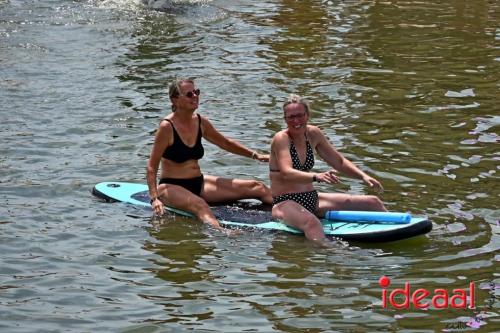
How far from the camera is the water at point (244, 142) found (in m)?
8.24

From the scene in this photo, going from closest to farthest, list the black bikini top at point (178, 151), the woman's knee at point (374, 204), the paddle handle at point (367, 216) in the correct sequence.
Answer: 1. the paddle handle at point (367, 216)
2. the woman's knee at point (374, 204)
3. the black bikini top at point (178, 151)

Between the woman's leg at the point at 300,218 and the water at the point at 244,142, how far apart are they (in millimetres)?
116

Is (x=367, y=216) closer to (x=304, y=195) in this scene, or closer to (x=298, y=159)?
(x=304, y=195)

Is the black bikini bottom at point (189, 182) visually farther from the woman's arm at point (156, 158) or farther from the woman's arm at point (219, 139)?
the woman's arm at point (219, 139)

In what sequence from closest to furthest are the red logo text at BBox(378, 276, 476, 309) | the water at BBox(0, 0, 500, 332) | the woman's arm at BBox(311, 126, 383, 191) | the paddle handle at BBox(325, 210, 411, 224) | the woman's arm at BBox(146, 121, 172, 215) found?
the red logo text at BBox(378, 276, 476, 309), the water at BBox(0, 0, 500, 332), the paddle handle at BBox(325, 210, 411, 224), the woman's arm at BBox(311, 126, 383, 191), the woman's arm at BBox(146, 121, 172, 215)

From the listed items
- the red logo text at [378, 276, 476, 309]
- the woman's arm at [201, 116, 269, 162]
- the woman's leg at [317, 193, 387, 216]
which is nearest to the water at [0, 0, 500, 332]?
the red logo text at [378, 276, 476, 309]

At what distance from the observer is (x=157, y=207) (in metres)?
10.3

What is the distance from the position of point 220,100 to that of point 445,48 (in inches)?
193

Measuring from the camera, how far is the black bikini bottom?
1067 centimetres

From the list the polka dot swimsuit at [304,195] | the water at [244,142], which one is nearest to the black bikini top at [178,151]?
the water at [244,142]

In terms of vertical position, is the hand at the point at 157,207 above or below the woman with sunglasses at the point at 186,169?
below

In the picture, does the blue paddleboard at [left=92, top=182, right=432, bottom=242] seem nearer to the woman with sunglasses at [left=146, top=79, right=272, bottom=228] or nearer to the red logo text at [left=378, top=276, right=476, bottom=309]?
the woman with sunglasses at [left=146, top=79, right=272, bottom=228]

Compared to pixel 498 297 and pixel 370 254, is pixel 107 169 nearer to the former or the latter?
pixel 370 254

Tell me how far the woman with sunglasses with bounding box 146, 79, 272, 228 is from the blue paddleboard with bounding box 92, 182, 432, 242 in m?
0.13
